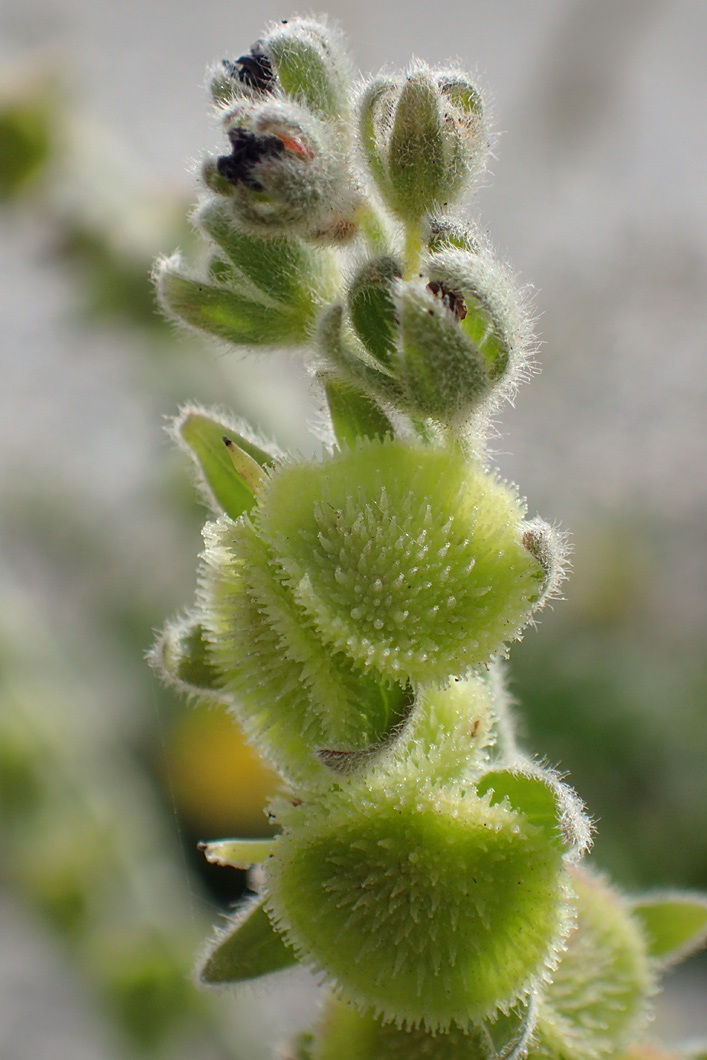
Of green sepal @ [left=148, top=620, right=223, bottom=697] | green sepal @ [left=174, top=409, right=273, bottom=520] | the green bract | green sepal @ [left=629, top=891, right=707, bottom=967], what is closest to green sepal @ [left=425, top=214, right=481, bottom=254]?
the green bract

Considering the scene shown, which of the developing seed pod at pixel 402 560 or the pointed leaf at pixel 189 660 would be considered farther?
the pointed leaf at pixel 189 660

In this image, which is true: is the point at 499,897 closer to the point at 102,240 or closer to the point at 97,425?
the point at 102,240

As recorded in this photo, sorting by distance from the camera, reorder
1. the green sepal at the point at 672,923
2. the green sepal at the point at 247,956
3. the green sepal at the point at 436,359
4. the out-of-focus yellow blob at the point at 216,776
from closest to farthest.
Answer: the green sepal at the point at 436,359, the green sepal at the point at 247,956, the green sepal at the point at 672,923, the out-of-focus yellow blob at the point at 216,776

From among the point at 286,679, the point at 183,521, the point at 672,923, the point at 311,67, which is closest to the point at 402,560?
the point at 286,679

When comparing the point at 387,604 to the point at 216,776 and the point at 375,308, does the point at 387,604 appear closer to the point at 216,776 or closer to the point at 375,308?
the point at 375,308

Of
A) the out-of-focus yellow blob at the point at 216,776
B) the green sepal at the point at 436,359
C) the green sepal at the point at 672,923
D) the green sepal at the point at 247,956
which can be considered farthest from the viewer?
the out-of-focus yellow blob at the point at 216,776

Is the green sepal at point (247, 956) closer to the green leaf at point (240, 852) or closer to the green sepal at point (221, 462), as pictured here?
the green leaf at point (240, 852)

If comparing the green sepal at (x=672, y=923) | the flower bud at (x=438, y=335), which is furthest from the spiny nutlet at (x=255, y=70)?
the green sepal at (x=672, y=923)
